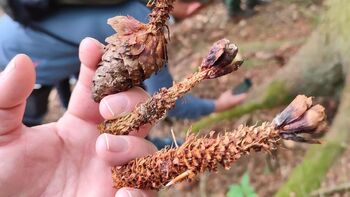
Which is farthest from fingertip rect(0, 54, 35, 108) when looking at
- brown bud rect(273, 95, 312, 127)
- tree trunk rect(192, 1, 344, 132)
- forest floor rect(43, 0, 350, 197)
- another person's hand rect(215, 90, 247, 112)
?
another person's hand rect(215, 90, 247, 112)

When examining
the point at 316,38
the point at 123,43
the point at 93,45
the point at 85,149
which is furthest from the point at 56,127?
the point at 316,38

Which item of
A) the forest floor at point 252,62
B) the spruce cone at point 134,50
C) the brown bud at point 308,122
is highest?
the brown bud at point 308,122

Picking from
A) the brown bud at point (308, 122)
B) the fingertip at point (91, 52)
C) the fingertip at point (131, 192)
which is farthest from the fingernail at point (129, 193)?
the brown bud at point (308, 122)

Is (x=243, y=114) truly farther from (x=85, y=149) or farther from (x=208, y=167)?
(x=208, y=167)

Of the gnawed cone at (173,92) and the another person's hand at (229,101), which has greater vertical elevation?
the gnawed cone at (173,92)

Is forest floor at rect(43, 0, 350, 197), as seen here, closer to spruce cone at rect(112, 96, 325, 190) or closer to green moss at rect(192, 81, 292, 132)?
green moss at rect(192, 81, 292, 132)

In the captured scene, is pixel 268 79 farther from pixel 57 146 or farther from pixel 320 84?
pixel 57 146

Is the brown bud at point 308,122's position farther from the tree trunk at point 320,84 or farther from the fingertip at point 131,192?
the tree trunk at point 320,84
